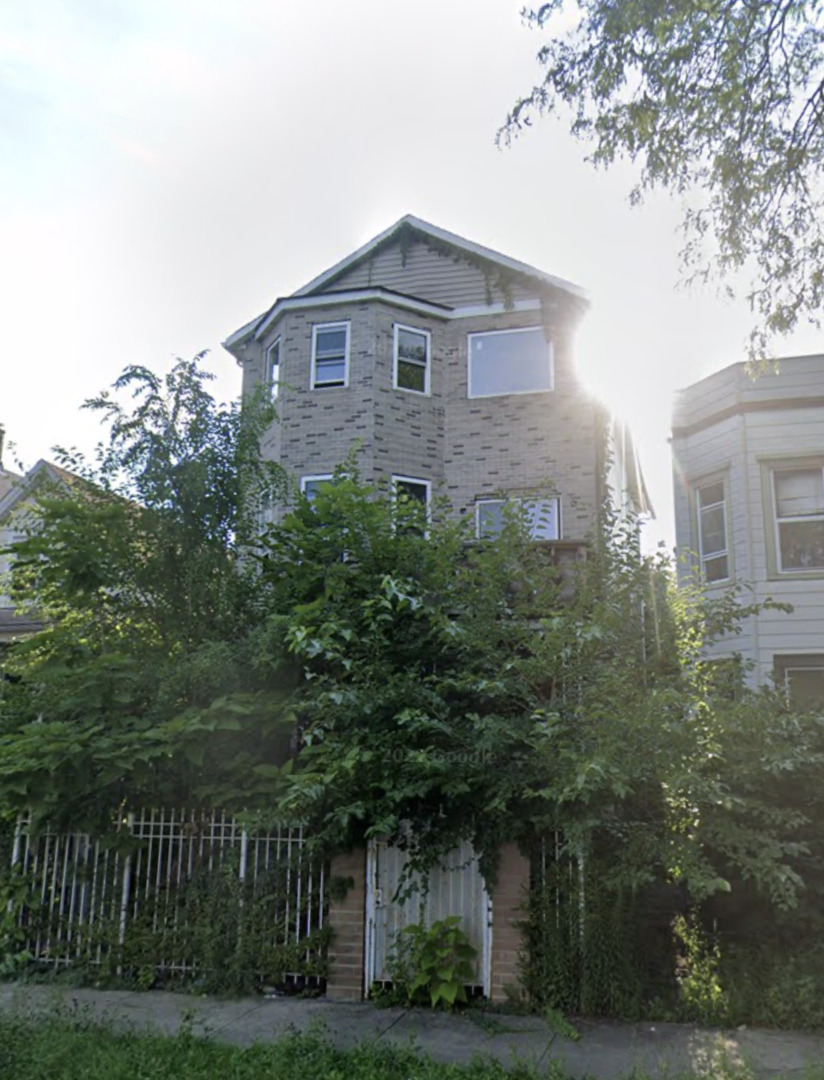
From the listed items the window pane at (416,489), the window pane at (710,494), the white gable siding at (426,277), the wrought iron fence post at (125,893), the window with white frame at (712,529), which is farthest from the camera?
the white gable siding at (426,277)

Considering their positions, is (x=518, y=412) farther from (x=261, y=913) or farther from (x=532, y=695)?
(x=261, y=913)

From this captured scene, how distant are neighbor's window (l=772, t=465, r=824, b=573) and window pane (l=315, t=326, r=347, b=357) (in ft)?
25.5

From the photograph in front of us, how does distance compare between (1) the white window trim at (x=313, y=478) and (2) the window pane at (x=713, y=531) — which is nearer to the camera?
Answer: (2) the window pane at (x=713, y=531)

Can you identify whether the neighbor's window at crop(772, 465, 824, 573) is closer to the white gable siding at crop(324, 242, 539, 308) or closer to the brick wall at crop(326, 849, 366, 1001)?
the white gable siding at crop(324, 242, 539, 308)

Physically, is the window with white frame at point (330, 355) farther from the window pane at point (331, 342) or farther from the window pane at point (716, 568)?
the window pane at point (716, 568)

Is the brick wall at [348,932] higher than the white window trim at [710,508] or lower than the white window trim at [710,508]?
lower

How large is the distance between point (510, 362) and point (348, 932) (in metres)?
11.2

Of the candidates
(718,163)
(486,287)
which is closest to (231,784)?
(718,163)

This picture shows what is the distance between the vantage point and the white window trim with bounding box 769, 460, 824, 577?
1391 centimetres

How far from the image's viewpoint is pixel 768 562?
46.3ft

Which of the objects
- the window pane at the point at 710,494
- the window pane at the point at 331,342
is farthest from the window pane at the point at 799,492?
the window pane at the point at 331,342

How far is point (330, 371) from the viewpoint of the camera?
54.0ft

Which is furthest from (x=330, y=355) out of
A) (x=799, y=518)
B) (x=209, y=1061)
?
(x=209, y=1061)

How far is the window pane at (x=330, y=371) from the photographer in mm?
16359
